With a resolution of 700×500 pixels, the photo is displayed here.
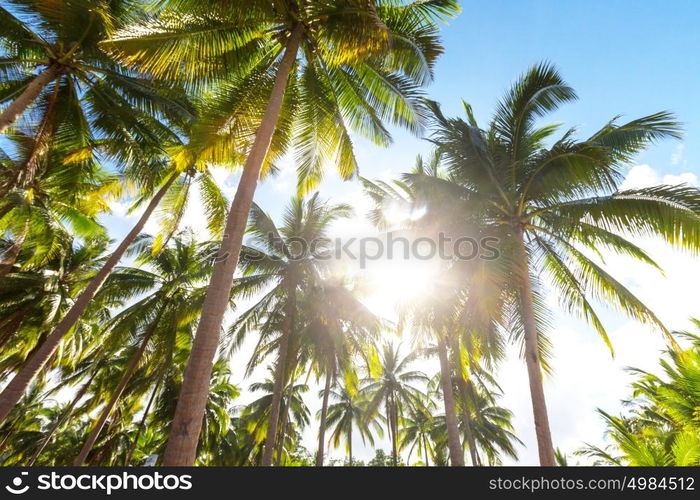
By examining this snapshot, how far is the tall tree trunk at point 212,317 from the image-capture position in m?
3.65

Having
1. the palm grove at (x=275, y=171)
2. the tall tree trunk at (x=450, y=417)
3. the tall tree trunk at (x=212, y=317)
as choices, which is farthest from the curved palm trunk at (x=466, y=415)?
A: the tall tree trunk at (x=212, y=317)

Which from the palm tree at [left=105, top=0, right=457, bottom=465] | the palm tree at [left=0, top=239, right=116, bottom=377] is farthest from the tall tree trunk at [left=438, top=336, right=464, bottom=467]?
the palm tree at [left=0, top=239, right=116, bottom=377]

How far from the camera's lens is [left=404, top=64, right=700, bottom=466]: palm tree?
753 cm

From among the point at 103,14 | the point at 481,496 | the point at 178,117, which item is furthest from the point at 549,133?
the point at 103,14

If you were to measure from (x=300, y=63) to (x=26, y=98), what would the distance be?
591 centimetres

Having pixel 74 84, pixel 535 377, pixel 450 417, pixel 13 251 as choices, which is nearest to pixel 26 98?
pixel 74 84

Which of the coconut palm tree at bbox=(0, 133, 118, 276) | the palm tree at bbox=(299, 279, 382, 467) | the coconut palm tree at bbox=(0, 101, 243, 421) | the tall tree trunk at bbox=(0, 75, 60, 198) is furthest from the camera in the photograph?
the palm tree at bbox=(299, 279, 382, 467)

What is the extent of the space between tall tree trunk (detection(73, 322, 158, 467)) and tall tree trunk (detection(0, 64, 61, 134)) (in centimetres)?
964

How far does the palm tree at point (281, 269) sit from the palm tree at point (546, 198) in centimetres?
644

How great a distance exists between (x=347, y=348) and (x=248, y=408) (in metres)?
15.3

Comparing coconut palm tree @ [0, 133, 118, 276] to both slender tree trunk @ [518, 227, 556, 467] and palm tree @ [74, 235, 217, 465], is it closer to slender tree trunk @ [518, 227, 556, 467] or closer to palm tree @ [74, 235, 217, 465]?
palm tree @ [74, 235, 217, 465]

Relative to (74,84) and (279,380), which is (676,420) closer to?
(279,380)

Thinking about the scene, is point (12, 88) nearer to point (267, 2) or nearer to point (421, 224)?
point (267, 2)

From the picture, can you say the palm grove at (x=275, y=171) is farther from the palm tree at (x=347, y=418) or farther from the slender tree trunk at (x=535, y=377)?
the palm tree at (x=347, y=418)
